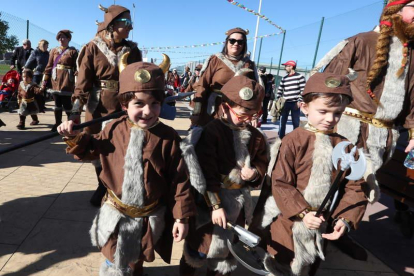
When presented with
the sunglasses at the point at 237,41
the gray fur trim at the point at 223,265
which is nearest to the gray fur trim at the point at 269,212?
the gray fur trim at the point at 223,265

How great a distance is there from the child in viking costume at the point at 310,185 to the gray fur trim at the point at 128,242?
2.82ft

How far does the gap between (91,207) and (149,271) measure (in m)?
1.18

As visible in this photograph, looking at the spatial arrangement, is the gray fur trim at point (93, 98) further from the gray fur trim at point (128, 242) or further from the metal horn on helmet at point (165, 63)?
the gray fur trim at point (128, 242)

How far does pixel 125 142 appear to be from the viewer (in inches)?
64.4

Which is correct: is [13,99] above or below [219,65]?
below

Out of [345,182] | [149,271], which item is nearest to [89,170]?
[149,271]

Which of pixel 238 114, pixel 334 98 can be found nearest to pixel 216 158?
pixel 238 114

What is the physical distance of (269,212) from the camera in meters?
1.91

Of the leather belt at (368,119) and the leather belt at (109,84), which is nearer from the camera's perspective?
the leather belt at (368,119)

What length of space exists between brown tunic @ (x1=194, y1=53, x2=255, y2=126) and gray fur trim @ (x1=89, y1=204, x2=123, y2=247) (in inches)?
74.4

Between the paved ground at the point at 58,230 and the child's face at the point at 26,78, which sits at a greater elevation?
the child's face at the point at 26,78

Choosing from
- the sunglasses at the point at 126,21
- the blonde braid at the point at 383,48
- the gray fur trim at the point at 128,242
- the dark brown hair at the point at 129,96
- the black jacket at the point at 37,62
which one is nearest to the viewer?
the dark brown hair at the point at 129,96

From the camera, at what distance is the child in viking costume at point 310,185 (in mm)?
1703

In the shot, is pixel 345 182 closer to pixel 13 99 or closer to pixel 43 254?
pixel 43 254
